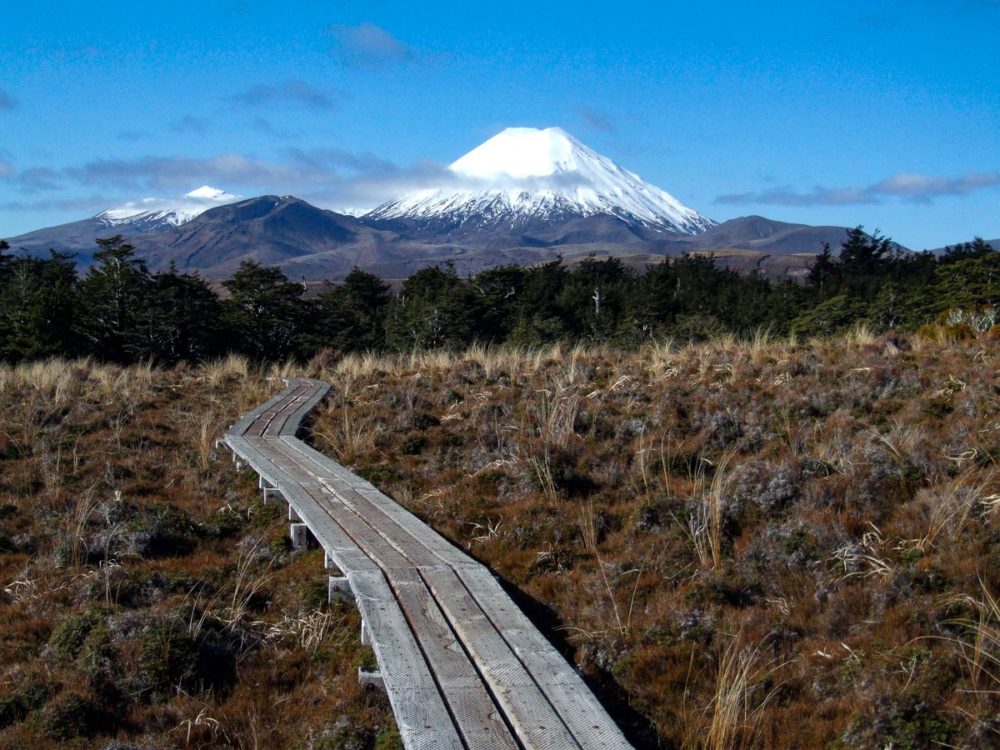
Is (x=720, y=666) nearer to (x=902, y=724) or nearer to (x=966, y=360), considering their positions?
(x=902, y=724)

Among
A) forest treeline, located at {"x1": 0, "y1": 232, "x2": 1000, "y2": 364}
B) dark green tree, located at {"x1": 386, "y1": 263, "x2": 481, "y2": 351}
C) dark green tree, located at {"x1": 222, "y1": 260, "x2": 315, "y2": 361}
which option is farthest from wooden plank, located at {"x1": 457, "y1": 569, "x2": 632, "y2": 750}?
dark green tree, located at {"x1": 222, "y1": 260, "x2": 315, "y2": 361}

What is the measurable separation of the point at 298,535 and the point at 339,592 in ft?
4.75

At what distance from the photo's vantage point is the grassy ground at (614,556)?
4543 mm

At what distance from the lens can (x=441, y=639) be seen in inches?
186

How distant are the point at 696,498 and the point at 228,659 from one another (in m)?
3.78

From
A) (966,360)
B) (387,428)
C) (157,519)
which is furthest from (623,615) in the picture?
(966,360)

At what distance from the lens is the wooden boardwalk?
3.80 metres

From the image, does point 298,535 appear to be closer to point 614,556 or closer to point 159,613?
point 159,613

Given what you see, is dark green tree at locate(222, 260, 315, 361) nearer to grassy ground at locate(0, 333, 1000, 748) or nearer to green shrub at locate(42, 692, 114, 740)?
grassy ground at locate(0, 333, 1000, 748)

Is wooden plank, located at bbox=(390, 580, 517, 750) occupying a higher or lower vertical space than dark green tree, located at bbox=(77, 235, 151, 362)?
lower

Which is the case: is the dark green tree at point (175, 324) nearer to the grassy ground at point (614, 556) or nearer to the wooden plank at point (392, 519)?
the grassy ground at point (614, 556)

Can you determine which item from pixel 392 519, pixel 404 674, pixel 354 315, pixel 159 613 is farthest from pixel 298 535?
pixel 354 315

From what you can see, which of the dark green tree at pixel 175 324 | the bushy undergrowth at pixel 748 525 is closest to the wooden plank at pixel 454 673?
the bushy undergrowth at pixel 748 525

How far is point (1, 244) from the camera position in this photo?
37.1 metres
